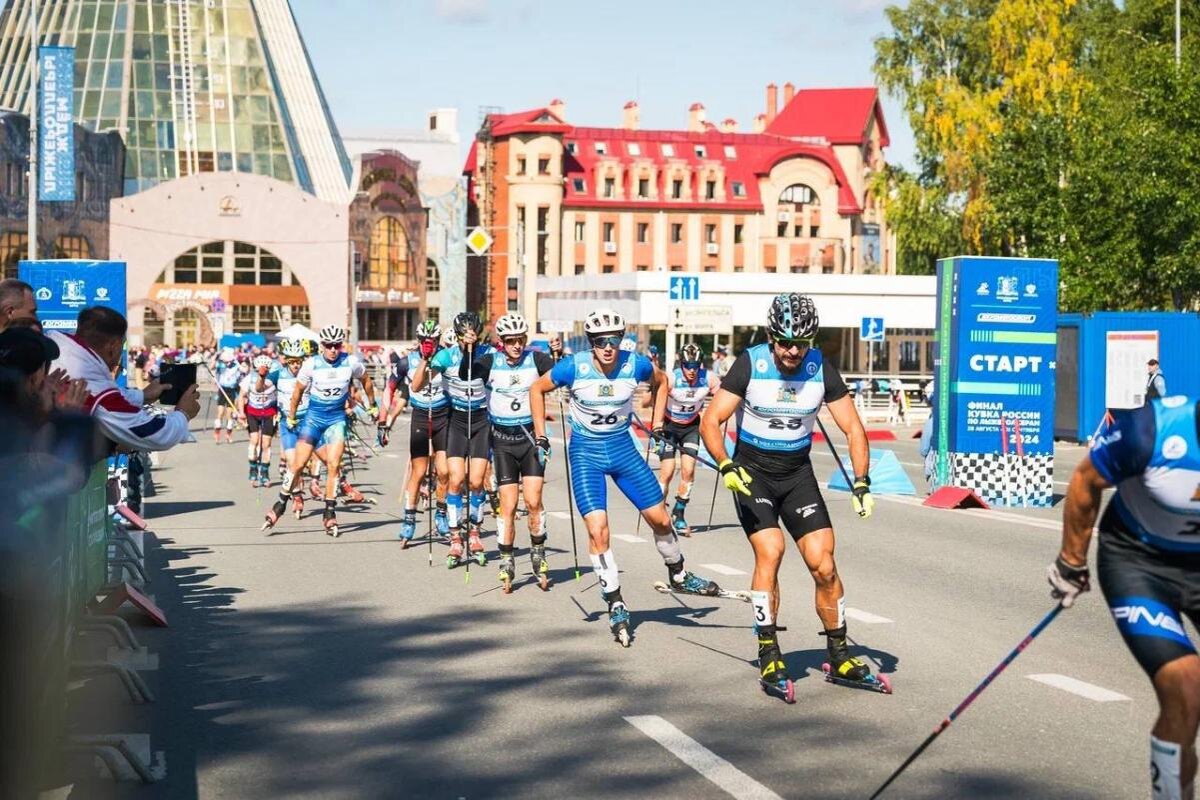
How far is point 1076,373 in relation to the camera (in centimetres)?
3750

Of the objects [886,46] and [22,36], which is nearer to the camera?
[886,46]

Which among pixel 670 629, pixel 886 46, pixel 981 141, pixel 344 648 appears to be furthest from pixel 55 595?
pixel 886 46

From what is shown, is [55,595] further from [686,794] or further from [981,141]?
[981,141]

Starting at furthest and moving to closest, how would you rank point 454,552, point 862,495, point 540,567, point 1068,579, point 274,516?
point 274,516 → point 454,552 → point 540,567 → point 862,495 → point 1068,579

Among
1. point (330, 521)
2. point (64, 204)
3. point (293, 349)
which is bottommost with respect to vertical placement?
point (330, 521)

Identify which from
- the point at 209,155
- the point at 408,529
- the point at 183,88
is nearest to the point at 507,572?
the point at 408,529

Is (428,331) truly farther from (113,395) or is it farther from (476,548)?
(113,395)

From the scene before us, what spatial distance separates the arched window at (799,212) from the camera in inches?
4355

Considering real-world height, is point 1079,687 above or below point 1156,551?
below

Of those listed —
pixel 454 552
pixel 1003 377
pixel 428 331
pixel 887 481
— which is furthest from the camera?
pixel 887 481

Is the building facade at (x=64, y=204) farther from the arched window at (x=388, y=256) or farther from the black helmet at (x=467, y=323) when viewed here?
the black helmet at (x=467, y=323)

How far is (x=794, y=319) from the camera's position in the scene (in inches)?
354

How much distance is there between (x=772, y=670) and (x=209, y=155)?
4026 inches

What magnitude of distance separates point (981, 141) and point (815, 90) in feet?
224
